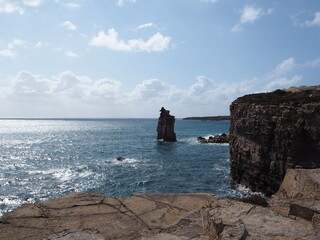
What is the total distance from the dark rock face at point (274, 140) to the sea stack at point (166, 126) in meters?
46.3

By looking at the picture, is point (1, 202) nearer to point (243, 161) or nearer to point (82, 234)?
point (82, 234)

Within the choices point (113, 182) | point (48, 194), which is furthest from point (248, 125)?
point (48, 194)

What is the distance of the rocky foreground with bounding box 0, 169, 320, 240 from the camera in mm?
5578

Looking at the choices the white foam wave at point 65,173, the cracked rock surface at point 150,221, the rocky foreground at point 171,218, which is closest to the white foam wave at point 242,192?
the rocky foreground at point 171,218

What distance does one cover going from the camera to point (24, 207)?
7648 mm

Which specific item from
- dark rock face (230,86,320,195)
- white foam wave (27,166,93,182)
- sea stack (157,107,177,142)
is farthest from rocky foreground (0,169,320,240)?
sea stack (157,107,177,142)

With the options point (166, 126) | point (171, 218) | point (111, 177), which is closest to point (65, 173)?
point (111, 177)

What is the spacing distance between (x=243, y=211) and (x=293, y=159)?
63.5 feet

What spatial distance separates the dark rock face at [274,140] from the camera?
73.7ft

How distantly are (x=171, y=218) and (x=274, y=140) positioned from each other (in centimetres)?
2169

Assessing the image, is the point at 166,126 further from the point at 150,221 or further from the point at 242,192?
the point at 150,221

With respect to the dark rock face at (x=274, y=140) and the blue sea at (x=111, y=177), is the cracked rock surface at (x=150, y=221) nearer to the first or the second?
the dark rock face at (x=274, y=140)

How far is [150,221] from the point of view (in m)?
6.95

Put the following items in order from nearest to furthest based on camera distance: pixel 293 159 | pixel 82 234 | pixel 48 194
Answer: pixel 82 234
pixel 293 159
pixel 48 194
